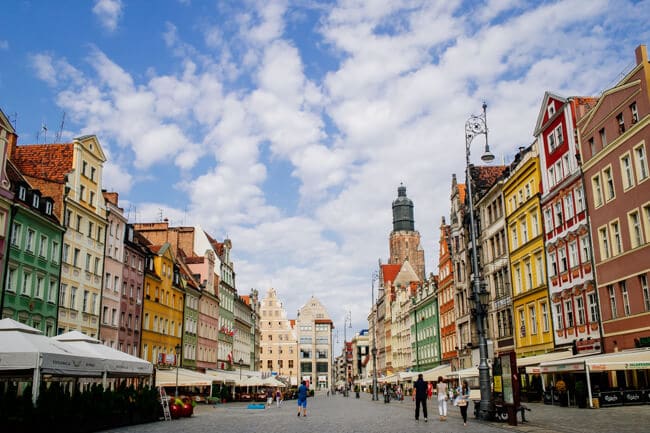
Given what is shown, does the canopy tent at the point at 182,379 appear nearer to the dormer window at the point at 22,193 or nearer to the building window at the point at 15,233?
the building window at the point at 15,233

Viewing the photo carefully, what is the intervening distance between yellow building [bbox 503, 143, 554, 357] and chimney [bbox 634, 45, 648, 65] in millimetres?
12613

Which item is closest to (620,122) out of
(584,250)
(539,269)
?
(584,250)

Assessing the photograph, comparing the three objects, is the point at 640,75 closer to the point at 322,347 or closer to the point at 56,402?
the point at 56,402

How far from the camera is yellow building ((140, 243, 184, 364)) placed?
54.3 metres

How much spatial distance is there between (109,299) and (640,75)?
122ft

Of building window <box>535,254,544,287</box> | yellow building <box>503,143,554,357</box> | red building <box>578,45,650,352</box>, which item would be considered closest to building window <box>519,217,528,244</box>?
yellow building <box>503,143,554,357</box>

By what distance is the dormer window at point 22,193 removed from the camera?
3544 cm

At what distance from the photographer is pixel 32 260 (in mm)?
36438

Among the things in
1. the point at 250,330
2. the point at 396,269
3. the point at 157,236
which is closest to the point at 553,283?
the point at 157,236

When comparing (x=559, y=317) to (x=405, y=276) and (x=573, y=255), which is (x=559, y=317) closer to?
(x=573, y=255)

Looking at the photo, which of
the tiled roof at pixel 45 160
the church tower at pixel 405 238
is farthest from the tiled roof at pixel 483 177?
the church tower at pixel 405 238

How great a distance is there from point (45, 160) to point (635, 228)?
35881 millimetres

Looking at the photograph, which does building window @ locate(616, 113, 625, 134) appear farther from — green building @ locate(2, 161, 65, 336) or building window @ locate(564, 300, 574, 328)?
green building @ locate(2, 161, 65, 336)

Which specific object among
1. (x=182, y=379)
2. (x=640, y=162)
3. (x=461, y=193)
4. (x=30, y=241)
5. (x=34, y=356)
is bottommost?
(x=182, y=379)
